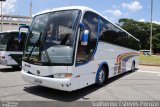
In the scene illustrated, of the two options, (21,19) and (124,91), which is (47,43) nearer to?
(124,91)

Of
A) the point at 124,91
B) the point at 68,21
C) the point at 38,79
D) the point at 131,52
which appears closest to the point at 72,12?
the point at 68,21

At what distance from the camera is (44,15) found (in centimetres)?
786

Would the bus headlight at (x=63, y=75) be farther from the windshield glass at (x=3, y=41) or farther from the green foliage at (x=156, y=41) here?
the green foliage at (x=156, y=41)

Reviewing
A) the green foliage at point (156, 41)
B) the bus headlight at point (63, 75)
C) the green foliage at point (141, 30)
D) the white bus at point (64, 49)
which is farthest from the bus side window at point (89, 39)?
the green foliage at point (156, 41)

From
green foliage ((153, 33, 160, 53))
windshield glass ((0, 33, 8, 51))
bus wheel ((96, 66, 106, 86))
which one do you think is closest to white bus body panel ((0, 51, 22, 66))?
windshield glass ((0, 33, 8, 51))

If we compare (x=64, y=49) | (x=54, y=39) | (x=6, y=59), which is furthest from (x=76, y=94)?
(x=6, y=59)

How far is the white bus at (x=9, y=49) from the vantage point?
13.2 meters

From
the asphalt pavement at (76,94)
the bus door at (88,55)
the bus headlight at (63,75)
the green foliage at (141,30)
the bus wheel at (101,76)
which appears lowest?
the asphalt pavement at (76,94)

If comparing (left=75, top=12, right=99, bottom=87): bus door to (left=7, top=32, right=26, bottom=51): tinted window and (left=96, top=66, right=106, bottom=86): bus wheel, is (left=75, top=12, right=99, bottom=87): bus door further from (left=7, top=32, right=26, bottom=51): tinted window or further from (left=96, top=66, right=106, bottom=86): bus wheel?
(left=7, top=32, right=26, bottom=51): tinted window

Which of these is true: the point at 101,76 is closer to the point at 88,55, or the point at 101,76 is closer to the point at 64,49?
the point at 88,55

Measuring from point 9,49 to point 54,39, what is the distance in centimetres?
695

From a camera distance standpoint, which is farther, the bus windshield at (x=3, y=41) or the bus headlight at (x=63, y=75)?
the bus windshield at (x=3, y=41)

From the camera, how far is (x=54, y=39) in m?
7.28

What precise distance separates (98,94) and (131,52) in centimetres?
753
